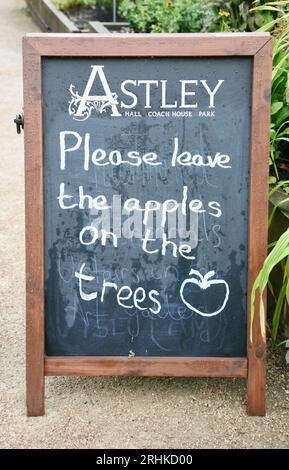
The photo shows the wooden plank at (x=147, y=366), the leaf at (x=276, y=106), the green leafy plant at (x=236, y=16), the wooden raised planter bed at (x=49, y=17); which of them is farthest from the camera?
the wooden raised planter bed at (x=49, y=17)

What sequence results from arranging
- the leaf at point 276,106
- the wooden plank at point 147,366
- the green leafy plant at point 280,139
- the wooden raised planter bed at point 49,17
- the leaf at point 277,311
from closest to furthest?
the wooden plank at point 147,366 < the leaf at point 277,311 < the green leafy plant at point 280,139 < the leaf at point 276,106 < the wooden raised planter bed at point 49,17

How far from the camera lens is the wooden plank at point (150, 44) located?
336 centimetres

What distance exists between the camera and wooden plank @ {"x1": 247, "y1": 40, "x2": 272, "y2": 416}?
340cm

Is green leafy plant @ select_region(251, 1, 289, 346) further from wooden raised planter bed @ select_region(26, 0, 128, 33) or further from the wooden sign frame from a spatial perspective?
wooden raised planter bed @ select_region(26, 0, 128, 33)

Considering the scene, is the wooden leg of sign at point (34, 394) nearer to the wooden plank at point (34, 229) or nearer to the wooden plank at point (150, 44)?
the wooden plank at point (34, 229)

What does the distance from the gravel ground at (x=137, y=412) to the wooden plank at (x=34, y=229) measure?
145mm

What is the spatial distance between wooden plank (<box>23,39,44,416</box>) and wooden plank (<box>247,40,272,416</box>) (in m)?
0.84

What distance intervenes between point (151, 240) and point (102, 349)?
0.50 m

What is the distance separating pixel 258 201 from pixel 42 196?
856 mm

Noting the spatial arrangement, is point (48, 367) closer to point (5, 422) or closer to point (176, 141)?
point (5, 422)

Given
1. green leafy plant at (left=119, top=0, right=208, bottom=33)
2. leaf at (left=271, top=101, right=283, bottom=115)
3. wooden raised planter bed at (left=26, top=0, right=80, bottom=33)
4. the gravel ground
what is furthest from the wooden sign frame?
wooden raised planter bed at (left=26, top=0, right=80, bottom=33)

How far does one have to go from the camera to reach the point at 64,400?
12.4ft

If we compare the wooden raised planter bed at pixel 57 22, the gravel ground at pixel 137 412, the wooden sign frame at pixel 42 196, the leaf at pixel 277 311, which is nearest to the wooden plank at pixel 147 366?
the wooden sign frame at pixel 42 196

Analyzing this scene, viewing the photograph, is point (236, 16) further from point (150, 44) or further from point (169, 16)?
point (169, 16)
